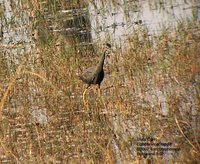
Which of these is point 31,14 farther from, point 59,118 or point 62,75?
point 59,118

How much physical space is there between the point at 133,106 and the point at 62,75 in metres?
1.27

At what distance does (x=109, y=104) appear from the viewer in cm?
502

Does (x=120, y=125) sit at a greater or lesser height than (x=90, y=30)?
lesser

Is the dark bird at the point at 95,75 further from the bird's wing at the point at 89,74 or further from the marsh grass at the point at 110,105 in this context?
the marsh grass at the point at 110,105

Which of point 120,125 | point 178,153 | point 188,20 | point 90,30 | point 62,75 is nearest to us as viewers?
point 178,153

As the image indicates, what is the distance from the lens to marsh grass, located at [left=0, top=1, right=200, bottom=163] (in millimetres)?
4211

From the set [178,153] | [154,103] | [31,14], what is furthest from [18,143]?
[31,14]

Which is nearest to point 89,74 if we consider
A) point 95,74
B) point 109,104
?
point 95,74

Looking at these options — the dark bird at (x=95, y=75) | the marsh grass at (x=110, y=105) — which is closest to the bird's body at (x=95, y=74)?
the dark bird at (x=95, y=75)

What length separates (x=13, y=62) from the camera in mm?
6629

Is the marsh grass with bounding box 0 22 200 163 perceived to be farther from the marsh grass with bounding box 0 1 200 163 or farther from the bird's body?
the bird's body

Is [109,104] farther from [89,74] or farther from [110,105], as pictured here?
[89,74]

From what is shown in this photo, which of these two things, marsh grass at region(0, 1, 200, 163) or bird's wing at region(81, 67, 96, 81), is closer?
marsh grass at region(0, 1, 200, 163)

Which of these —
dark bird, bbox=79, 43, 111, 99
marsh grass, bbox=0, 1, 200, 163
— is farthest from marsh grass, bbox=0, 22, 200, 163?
dark bird, bbox=79, 43, 111, 99
